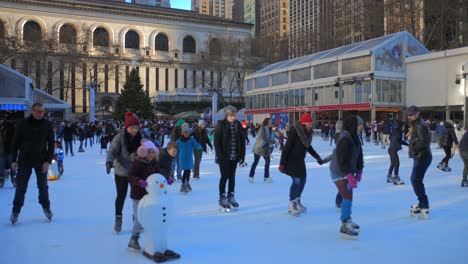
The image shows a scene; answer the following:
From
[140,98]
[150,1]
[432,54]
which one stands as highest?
[150,1]

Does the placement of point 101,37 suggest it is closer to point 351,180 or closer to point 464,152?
point 464,152

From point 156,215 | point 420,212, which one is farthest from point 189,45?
point 156,215

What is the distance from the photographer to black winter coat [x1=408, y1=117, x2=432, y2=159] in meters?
5.79

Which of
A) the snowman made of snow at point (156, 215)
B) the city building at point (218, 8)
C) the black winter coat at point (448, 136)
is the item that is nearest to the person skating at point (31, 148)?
the snowman made of snow at point (156, 215)

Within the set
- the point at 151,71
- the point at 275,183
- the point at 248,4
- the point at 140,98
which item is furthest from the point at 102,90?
the point at 248,4

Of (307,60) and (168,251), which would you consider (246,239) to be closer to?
(168,251)

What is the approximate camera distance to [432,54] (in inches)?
1280

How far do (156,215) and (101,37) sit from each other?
78203 mm

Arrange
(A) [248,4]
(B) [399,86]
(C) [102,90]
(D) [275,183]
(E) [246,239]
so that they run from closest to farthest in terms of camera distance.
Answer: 1. (E) [246,239]
2. (D) [275,183]
3. (B) [399,86]
4. (C) [102,90]
5. (A) [248,4]

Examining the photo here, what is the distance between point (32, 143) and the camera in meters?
5.27

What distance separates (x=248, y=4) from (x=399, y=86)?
122031 millimetres

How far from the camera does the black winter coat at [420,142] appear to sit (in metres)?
5.79

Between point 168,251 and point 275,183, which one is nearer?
point 168,251

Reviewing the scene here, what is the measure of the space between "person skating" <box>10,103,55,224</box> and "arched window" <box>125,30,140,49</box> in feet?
266
